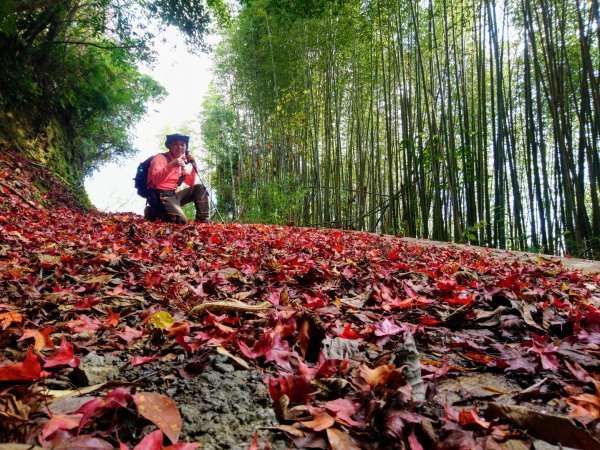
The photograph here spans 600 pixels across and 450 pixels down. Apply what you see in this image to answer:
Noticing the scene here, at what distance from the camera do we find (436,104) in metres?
7.24

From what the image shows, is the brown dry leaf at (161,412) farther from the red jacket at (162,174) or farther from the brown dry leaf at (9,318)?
the red jacket at (162,174)

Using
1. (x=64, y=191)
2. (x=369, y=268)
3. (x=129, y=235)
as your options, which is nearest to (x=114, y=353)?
(x=369, y=268)

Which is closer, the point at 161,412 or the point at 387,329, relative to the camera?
the point at 161,412

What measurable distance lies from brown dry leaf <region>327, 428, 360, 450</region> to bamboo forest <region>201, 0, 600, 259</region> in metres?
5.74

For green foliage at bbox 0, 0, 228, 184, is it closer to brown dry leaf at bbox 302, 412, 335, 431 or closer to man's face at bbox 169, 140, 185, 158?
man's face at bbox 169, 140, 185, 158

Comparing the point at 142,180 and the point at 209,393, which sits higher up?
the point at 142,180

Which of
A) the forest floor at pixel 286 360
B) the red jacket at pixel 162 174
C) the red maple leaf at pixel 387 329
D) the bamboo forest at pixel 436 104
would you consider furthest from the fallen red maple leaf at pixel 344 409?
the bamboo forest at pixel 436 104

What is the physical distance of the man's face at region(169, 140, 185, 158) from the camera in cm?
514

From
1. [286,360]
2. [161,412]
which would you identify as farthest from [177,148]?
[161,412]

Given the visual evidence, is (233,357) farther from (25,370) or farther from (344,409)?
(25,370)

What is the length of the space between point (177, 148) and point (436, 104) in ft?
17.6

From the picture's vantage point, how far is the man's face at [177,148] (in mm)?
5141

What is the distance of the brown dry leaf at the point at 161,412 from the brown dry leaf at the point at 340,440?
28 cm

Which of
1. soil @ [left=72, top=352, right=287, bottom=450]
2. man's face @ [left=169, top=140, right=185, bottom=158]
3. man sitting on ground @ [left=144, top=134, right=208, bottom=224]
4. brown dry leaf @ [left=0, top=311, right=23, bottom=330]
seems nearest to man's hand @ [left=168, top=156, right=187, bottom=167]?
man sitting on ground @ [left=144, top=134, right=208, bottom=224]
